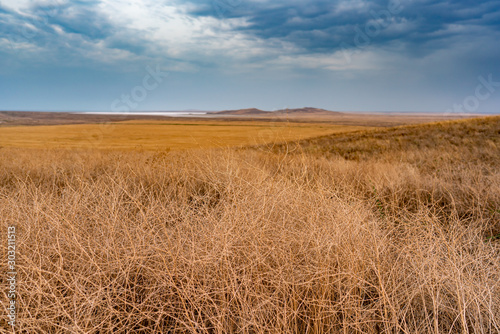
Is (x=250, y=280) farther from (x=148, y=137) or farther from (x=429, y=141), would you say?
(x=429, y=141)

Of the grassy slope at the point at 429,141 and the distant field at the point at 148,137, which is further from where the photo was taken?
the grassy slope at the point at 429,141

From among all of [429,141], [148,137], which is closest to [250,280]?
[148,137]

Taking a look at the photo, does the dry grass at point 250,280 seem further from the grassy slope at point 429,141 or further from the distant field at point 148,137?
the grassy slope at point 429,141

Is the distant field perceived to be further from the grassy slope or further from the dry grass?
the grassy slope

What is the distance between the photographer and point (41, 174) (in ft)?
23.0

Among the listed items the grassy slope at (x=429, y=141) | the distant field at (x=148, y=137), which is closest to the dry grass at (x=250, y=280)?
the distant field at (x=148, y=137)

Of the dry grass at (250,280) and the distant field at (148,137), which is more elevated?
the distant field at (148,137)

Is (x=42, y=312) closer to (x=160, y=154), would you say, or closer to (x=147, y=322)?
(x=147, y=322)

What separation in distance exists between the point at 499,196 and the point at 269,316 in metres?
5.34

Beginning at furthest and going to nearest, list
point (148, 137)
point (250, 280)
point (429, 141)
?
1. point (148, 137)
2. point (429, 141)
3. point (250, 280)

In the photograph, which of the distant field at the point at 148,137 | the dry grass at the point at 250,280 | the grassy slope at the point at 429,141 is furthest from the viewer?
the grassy slope at the point at 429,141

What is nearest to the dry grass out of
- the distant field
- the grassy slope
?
the distant field

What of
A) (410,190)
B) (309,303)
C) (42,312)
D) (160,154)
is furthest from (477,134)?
(42,312)

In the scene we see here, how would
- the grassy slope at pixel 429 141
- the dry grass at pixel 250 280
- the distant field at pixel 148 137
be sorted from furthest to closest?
the grassy slope at pixel 429 141, the distant field at pixel 148 137, the dry grass at pixel 250 280
